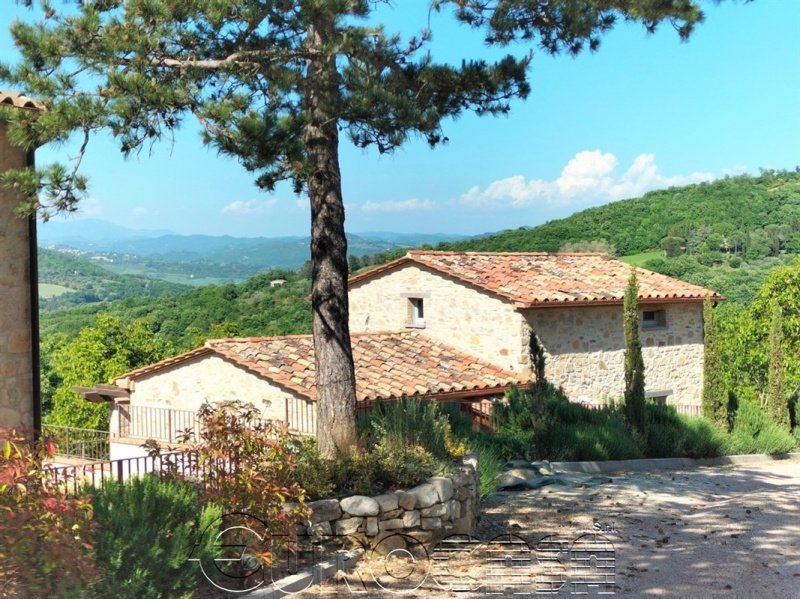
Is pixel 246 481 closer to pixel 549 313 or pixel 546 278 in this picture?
pixel 549 313

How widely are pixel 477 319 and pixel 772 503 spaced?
1010cm

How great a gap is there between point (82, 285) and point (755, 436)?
229ft

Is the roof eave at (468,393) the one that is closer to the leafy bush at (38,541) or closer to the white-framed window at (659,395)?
the white-framed window at (659,395)

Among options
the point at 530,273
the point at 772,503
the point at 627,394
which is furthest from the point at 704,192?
the point at 772,503

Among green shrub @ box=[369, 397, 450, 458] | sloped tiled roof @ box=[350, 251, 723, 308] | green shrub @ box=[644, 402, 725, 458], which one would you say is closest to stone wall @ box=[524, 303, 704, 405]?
sloped tiled roof @ box=[350, 251, 723, 308]

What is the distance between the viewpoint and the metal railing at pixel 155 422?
1823 centimetres

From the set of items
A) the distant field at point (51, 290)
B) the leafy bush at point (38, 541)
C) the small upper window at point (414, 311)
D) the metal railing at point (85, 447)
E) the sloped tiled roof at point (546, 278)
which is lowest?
the metal railing at point (85, 447)

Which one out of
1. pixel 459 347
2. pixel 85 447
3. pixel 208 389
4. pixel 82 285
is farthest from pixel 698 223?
pixel 82 285

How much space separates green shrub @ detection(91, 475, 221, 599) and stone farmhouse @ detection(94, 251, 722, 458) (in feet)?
32.3

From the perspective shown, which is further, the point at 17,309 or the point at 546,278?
the point at 546,278

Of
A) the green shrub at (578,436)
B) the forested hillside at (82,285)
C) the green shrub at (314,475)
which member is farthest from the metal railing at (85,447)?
the forested hillside at (82,285)

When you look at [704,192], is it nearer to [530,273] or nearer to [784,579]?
[530,273]

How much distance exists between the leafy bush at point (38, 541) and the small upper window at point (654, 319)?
18.6 metres

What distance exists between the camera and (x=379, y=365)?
58.4 ft
